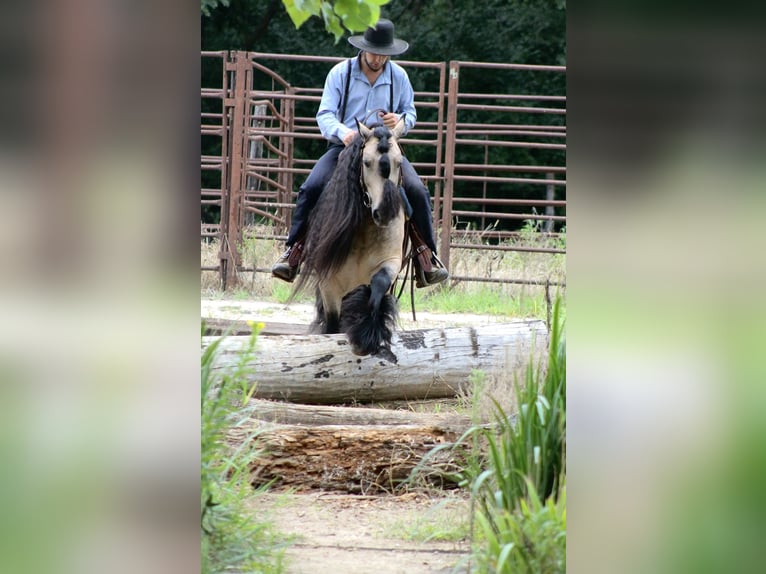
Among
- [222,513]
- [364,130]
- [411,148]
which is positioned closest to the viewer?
[222,513]

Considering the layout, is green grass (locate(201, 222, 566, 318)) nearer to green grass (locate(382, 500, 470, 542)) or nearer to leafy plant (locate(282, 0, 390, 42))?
green grass (locate(382, 500, 470, 542))

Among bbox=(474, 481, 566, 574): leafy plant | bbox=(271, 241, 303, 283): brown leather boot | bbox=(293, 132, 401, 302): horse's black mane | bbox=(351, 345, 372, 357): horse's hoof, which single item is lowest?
bbox=(351, 345, 372, 357): horse's hoof

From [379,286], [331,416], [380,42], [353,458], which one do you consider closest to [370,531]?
[353,458]

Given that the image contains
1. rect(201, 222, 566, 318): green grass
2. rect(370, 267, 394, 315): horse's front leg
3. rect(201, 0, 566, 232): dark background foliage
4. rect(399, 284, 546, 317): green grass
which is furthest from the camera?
rect(201, 0, 566, 232): dark background foliage

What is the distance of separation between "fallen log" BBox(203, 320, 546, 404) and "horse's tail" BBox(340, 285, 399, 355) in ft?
0.20

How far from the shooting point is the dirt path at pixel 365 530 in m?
2.79

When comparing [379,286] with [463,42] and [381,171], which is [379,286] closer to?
[381,171]

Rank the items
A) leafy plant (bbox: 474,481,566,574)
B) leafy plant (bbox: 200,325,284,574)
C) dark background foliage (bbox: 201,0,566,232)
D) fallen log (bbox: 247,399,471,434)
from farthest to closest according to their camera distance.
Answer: dark background foliage (bbox: 201,0,566,232) < fallen log (bbox: 247,399,471,434) < leafy plant (bbox: 200,325,284,574) < leafy plant (bbox: 474,481,566,574)

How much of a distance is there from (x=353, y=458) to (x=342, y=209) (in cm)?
180

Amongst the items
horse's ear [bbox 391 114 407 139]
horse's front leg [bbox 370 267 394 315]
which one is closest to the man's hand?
horse's ear [bbox 391 114 407 139]

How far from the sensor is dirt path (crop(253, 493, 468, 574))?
9.16ft

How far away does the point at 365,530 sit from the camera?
3.47m
